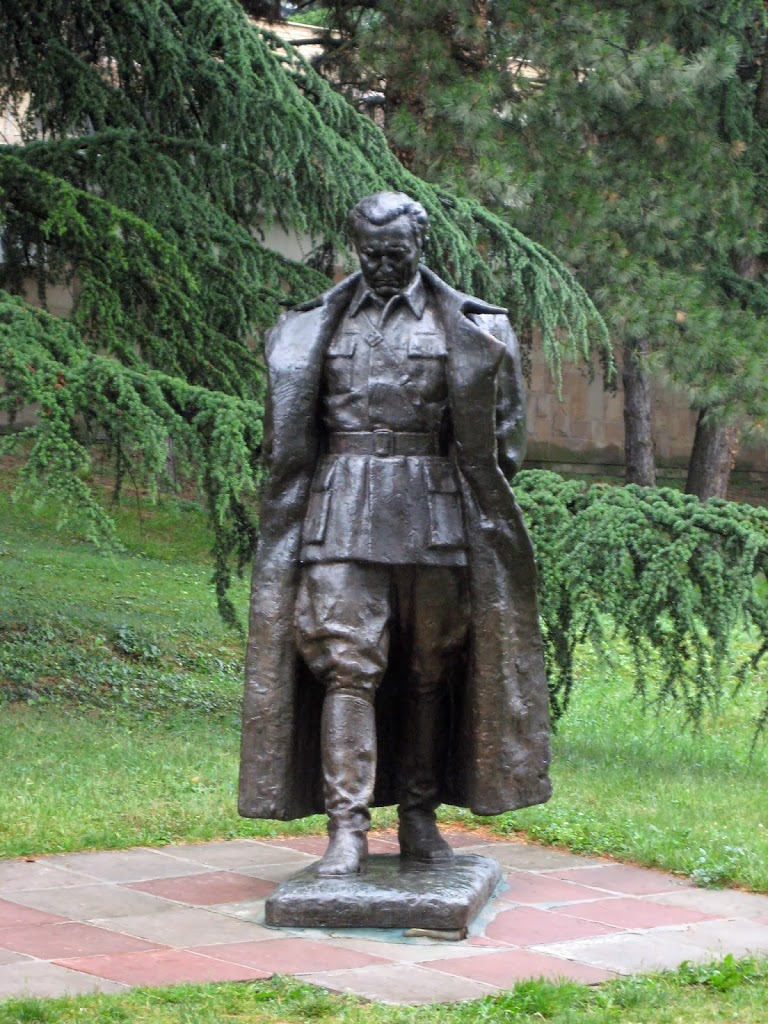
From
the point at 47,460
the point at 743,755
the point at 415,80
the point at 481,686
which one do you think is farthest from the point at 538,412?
the point at 481,686

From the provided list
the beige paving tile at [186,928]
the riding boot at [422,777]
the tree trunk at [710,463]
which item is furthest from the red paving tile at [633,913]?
the tree trunk at [710,463]

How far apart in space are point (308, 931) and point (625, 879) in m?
1.49

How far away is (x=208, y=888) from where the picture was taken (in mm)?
5590

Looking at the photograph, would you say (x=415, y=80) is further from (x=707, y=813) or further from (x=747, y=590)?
(x=707, y=813)

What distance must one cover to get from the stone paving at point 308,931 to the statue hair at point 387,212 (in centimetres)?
220

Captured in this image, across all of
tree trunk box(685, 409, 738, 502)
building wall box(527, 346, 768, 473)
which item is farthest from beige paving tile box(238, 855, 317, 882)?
building wall box(527, 346, 768, 473)

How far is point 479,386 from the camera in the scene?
529 cm

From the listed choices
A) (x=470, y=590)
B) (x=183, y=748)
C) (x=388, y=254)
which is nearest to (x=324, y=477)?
(x=470, y=590)

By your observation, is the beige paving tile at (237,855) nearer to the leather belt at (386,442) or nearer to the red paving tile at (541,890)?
the red paving tile at (541,890)

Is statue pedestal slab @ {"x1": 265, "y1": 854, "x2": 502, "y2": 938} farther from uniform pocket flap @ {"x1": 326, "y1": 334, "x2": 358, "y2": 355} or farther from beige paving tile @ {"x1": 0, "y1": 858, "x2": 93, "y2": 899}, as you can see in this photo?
uniform pocket flap @ {"x1": 326, "y1": 334, "x2": 358, "y2": 355}

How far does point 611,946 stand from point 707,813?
233cm

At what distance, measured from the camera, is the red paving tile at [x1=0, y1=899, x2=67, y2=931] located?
16.4 feet

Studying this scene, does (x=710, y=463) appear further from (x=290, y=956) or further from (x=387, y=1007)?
(x=387, y=1007)

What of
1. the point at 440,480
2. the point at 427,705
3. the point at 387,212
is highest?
the point at 387,212
